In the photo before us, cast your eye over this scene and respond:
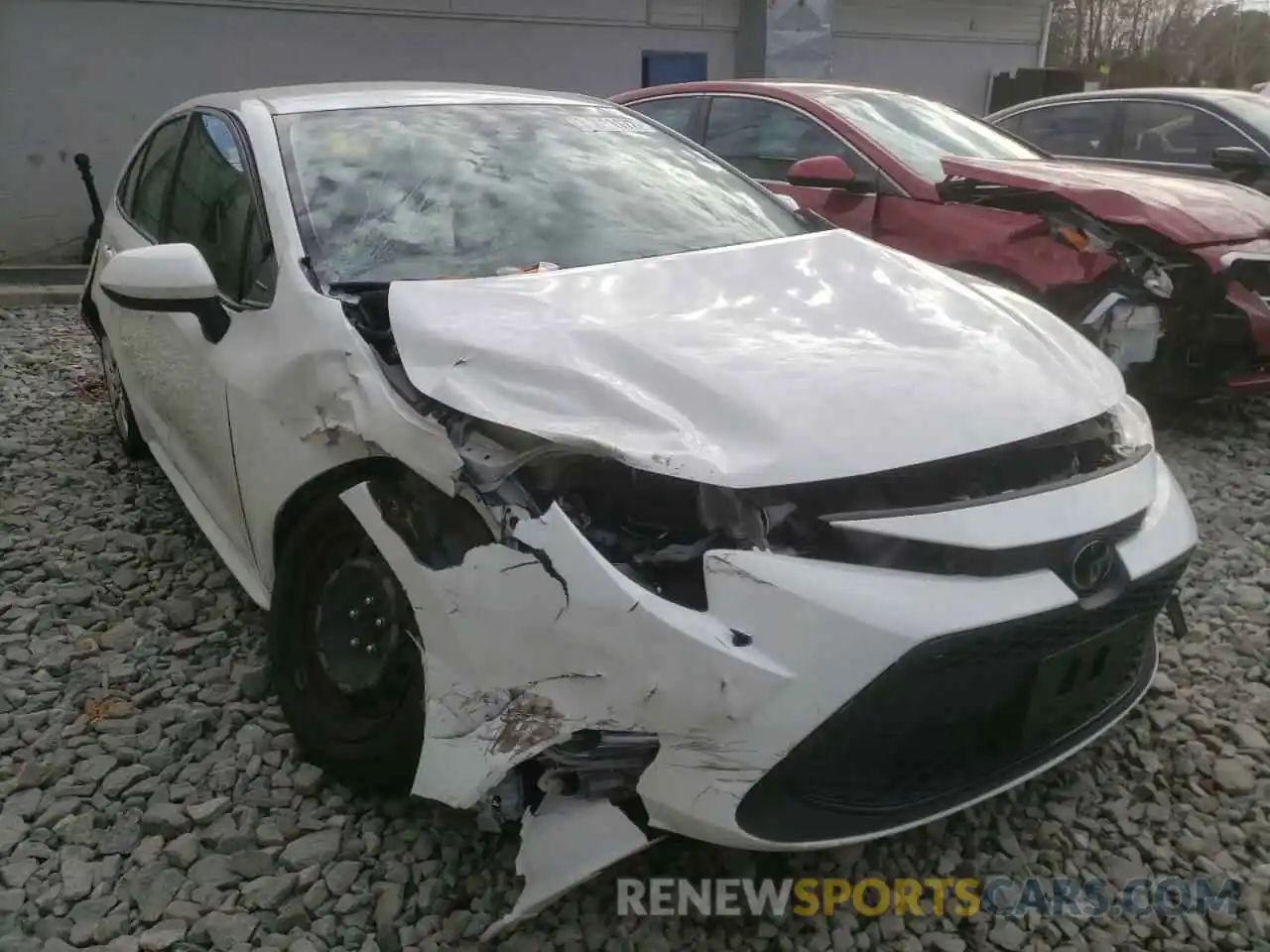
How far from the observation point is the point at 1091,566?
193 cm

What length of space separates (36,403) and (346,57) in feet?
22.4

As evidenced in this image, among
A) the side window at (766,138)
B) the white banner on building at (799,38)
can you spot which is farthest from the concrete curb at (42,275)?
the white banner on building at (799,38)

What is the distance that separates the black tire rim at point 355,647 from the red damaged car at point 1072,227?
339 cm

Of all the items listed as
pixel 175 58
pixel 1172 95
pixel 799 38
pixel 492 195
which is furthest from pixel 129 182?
pixel 799 38

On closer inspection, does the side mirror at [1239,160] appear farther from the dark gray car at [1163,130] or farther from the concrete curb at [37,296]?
the concrete curb at [37,296]

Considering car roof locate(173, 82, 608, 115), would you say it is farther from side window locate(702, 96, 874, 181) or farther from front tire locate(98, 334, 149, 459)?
side window locate(702, 96, 874, 181)

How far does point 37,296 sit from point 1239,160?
8035 millimetres

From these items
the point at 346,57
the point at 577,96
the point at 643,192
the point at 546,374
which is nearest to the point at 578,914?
the point at 546,374

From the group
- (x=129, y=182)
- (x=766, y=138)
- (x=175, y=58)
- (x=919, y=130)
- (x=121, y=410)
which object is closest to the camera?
(x=129, y=182)

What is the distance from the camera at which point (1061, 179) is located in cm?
466

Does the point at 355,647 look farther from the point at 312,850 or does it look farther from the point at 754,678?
the point at 754,678

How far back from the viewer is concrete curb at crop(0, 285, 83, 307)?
7668 mm

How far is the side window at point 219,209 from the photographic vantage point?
2666 millimetres

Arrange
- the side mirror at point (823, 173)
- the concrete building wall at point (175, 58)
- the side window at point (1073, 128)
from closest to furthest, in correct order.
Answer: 1. the side mirror at point (823, 173)
2. the side window at point (1073, 128)
3. the concrete building wall at point (175, 58)
